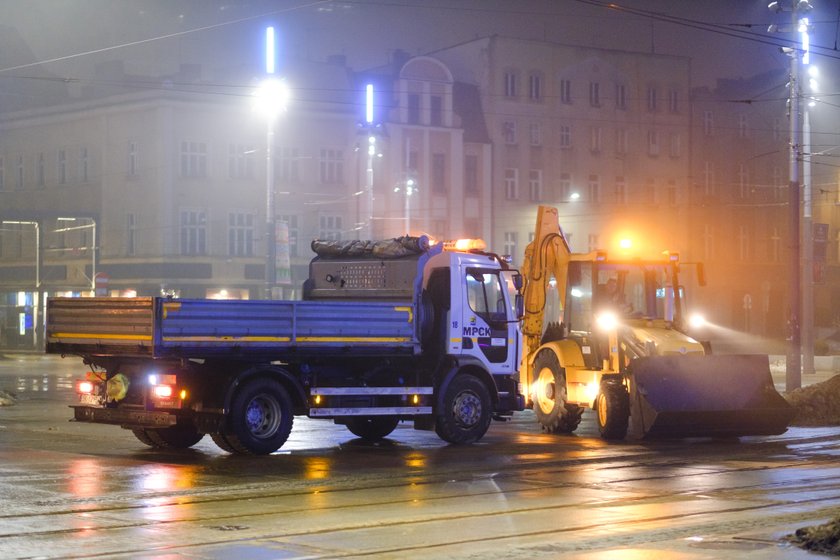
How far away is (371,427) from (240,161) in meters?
49.0

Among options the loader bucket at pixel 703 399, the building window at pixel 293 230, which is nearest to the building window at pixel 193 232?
the building window at pixel 293 230

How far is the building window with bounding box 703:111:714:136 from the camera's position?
86.0 meters

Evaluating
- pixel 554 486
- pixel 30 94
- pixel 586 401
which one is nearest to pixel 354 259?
pixel 586 401

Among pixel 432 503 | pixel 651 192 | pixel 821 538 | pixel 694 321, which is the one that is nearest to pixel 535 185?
pixel 651 192

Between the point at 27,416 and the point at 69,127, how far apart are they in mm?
48157

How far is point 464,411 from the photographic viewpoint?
783 inches

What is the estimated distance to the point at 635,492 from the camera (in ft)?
45.9

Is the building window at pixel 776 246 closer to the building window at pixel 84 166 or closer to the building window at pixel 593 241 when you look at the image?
the building window at pixel 593 241

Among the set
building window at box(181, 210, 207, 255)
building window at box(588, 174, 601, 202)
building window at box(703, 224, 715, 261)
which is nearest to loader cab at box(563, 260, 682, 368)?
building window at box(181, 210, 207, 255)

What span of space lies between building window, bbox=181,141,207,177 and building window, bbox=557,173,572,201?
921 inches

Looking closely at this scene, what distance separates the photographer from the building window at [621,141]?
272 ft

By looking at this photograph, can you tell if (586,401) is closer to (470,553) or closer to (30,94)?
(470,553)

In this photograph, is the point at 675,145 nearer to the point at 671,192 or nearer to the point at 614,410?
the point at 671,192

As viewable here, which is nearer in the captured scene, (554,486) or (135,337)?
(554,486)
